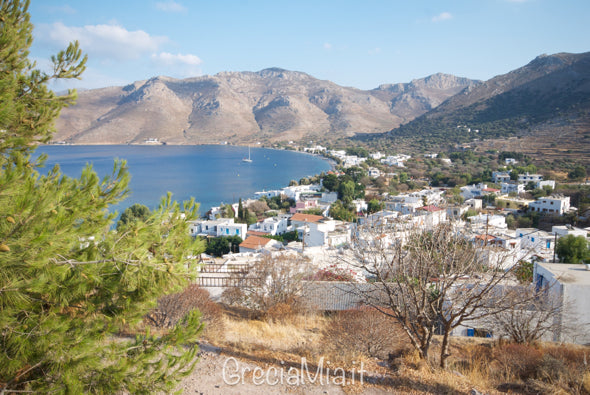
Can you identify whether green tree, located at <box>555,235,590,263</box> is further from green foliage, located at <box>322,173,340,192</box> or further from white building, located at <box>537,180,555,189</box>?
green foliage, located at <box>322,173,340,192</box>

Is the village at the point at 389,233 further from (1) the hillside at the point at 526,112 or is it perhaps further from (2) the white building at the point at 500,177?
(1) the hillside at the point at 526,112

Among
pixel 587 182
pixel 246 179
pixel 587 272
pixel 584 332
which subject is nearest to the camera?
pixel 584 332

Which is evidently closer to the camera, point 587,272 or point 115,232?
point 115,232

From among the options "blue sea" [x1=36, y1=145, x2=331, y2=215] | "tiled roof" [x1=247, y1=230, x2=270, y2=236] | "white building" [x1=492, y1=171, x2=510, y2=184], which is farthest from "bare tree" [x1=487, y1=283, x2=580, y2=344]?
"white building" [x1=492, y1=171, x2=510, y2=184]

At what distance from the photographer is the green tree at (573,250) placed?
15703mm

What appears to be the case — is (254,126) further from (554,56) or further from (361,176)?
(361,176)

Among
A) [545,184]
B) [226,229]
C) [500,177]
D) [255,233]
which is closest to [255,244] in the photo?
[255,233]

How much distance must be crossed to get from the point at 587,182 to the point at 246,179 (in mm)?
42977

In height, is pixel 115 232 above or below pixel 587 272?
above

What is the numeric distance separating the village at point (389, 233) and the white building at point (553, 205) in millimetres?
71

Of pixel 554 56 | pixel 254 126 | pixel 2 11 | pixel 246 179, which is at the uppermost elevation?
pixel 554 56

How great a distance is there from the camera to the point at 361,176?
146 ft

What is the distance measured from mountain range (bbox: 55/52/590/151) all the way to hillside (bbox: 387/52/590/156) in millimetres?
196

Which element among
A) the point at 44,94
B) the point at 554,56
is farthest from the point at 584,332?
the point at 554,56
